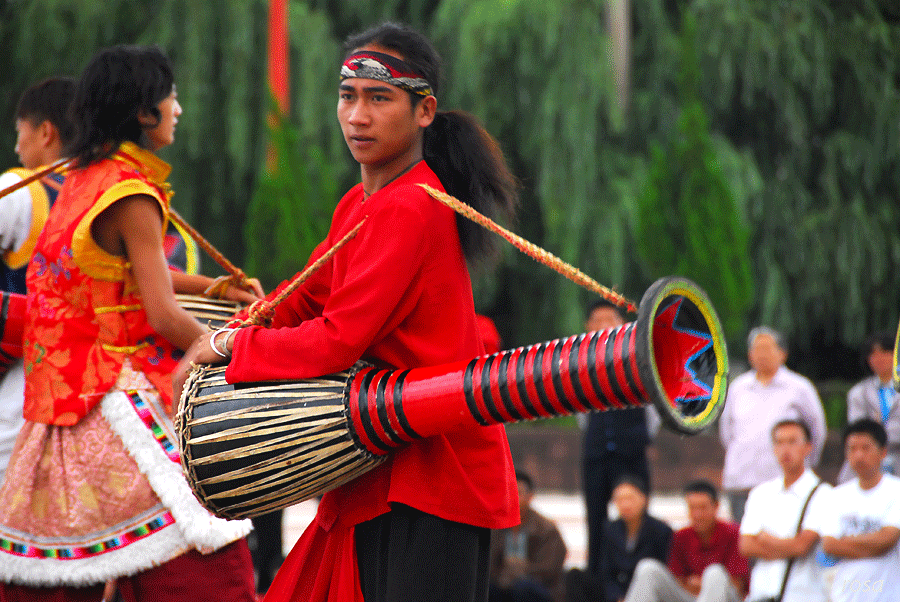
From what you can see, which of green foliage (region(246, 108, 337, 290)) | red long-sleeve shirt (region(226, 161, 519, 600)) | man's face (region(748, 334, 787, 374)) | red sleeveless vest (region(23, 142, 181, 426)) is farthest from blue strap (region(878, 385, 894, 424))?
green foliage (region(246, 108, 337, 290))

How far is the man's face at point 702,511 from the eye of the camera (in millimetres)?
5809

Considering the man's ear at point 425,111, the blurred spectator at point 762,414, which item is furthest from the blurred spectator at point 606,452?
the man's ear at point 425,111

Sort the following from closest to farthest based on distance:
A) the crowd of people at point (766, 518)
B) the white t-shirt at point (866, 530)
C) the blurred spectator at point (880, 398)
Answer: the white t-shirt at point (866, 530), the crowd of people at point (766, 518), the blurred spectator at point (880, 398)

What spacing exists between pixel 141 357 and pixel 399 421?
1031 mm

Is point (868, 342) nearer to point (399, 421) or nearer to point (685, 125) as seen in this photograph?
point (685, 125)

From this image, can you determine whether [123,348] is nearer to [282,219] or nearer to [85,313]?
[85,313]

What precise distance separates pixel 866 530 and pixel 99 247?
3.52 metres

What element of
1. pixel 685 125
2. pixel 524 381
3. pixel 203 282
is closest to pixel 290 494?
pixel 524 381

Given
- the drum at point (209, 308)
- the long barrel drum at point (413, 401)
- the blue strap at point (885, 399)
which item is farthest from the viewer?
the blue strap at point (885, 399)

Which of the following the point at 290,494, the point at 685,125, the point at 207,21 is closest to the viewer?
the point at 290,494

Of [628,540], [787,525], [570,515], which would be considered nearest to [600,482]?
[628,540]

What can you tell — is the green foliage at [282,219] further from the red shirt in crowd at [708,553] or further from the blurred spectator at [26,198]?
the blurred spectator at [26,198]

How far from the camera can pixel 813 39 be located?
11.5 m

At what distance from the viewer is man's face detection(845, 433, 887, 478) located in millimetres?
4934
